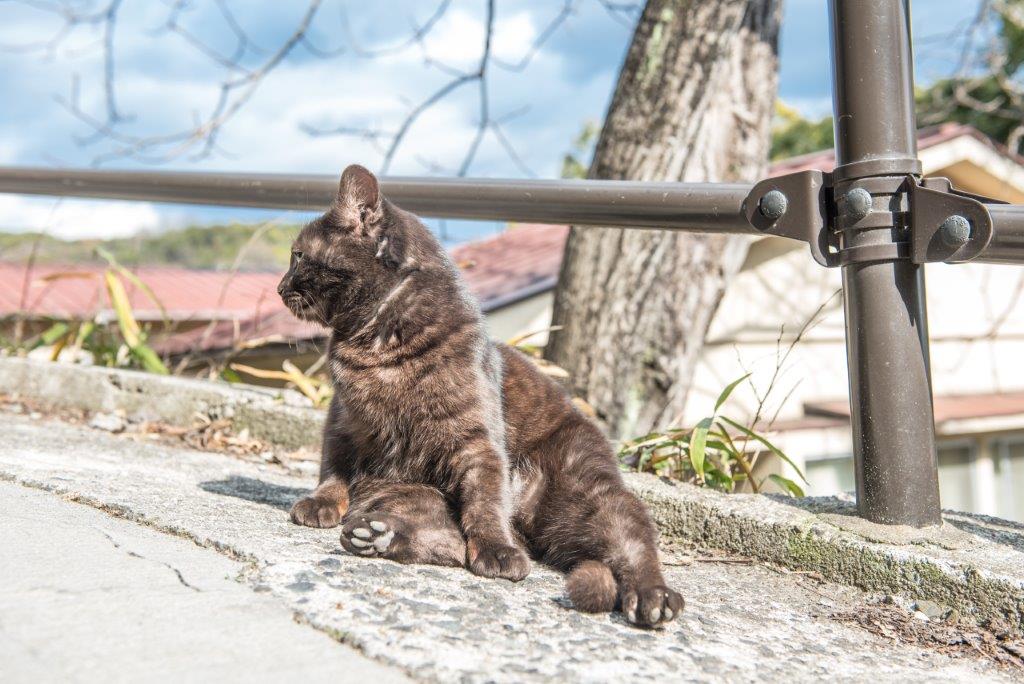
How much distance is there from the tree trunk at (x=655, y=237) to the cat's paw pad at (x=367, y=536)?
91.9 inches

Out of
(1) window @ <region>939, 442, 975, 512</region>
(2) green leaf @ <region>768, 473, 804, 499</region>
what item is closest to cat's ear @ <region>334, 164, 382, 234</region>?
(2) green leaf @ <region>768, 473, 804, 499</region>

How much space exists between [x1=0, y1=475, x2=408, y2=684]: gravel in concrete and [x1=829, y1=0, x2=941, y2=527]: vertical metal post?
142 centimetres

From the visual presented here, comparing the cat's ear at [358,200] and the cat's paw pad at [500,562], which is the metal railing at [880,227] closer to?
the cat's ear at [358,200]

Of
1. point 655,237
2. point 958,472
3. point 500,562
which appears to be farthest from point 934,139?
point 500,562

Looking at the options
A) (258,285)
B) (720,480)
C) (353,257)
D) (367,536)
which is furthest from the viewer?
(258,285)

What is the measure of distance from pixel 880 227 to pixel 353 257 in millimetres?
1341

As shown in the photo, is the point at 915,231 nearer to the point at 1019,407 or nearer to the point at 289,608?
the point at 289,608

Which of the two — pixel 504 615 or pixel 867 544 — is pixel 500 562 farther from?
pixel 867 544

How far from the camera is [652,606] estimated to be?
169 centimetres

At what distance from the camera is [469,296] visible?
2.50 m

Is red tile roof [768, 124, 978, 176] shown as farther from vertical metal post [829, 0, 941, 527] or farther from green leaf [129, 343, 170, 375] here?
vertical metal post [829, 0, 941, 527]

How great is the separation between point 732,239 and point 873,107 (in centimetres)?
218

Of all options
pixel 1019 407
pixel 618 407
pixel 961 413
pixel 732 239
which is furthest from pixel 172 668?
pixel 1019 407

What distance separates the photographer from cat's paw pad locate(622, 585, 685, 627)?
5.54 ft
